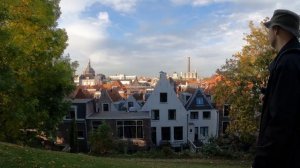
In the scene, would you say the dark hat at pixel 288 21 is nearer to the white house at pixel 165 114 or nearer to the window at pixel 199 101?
the white house at pixel 165 114

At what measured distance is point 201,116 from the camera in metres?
55.1

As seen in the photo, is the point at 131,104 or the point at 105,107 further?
the point at 131,104

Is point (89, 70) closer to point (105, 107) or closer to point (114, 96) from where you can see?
point (114, 96)

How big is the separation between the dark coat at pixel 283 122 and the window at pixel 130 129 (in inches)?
1817

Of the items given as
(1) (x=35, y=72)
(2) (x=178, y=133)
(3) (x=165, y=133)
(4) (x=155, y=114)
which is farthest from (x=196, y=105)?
(1) (x=35, y=72)

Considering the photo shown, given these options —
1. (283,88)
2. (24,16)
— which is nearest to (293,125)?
(283,88)

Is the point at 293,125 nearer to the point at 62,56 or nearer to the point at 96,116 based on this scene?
the point at 62,56

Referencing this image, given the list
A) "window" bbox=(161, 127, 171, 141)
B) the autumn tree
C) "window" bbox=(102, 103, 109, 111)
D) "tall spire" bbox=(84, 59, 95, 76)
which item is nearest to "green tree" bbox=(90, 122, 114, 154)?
the autumn tree

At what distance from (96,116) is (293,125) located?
48.4 meters

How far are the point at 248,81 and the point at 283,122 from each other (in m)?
27.2

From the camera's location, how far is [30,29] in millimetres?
21578

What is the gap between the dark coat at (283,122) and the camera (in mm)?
2977

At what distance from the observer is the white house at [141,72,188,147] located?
5203cm

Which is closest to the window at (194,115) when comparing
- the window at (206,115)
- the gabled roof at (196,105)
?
the gabled roof at (196,105)
